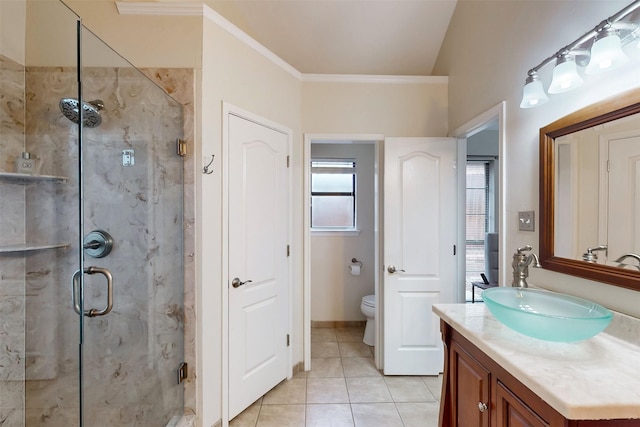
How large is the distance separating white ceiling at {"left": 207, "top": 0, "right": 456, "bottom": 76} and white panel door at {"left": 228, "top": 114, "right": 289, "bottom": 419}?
2.94ft

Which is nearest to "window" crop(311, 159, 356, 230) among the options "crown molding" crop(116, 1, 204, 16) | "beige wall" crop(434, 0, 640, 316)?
"beige wall" crop(434, 0, 640, 316)

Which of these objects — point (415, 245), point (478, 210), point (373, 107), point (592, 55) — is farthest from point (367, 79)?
point (478, 210)

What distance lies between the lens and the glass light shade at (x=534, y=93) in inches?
49.9

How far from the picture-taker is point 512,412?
86 centimetres

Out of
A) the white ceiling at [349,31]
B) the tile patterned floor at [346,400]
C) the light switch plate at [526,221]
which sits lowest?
the tile patterned floor at [346,400]

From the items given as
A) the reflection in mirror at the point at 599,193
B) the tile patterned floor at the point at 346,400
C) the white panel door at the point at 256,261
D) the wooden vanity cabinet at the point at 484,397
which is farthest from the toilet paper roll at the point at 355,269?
the reflection in mirror at the point at 599,193

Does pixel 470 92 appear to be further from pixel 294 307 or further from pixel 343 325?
pixel 343 325

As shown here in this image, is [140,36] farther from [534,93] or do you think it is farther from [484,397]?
[484,397]

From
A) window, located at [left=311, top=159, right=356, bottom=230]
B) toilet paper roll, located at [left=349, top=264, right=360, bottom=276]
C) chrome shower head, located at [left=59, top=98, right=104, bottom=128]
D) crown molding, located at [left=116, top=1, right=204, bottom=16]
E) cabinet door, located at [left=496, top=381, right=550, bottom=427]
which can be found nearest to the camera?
cabinet door, located at [left=496, top=381, right=550, bottom=427]

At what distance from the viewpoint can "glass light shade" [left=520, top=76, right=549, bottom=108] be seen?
1267mm

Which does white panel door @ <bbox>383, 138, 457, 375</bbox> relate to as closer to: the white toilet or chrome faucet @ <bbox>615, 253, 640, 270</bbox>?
the white toilet

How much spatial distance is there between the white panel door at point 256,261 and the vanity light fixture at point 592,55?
5.29 ft

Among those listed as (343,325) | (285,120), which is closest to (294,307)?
(343,325)

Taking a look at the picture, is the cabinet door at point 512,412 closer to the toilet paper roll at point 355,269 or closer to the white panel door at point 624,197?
the white panel door at point 624,197
